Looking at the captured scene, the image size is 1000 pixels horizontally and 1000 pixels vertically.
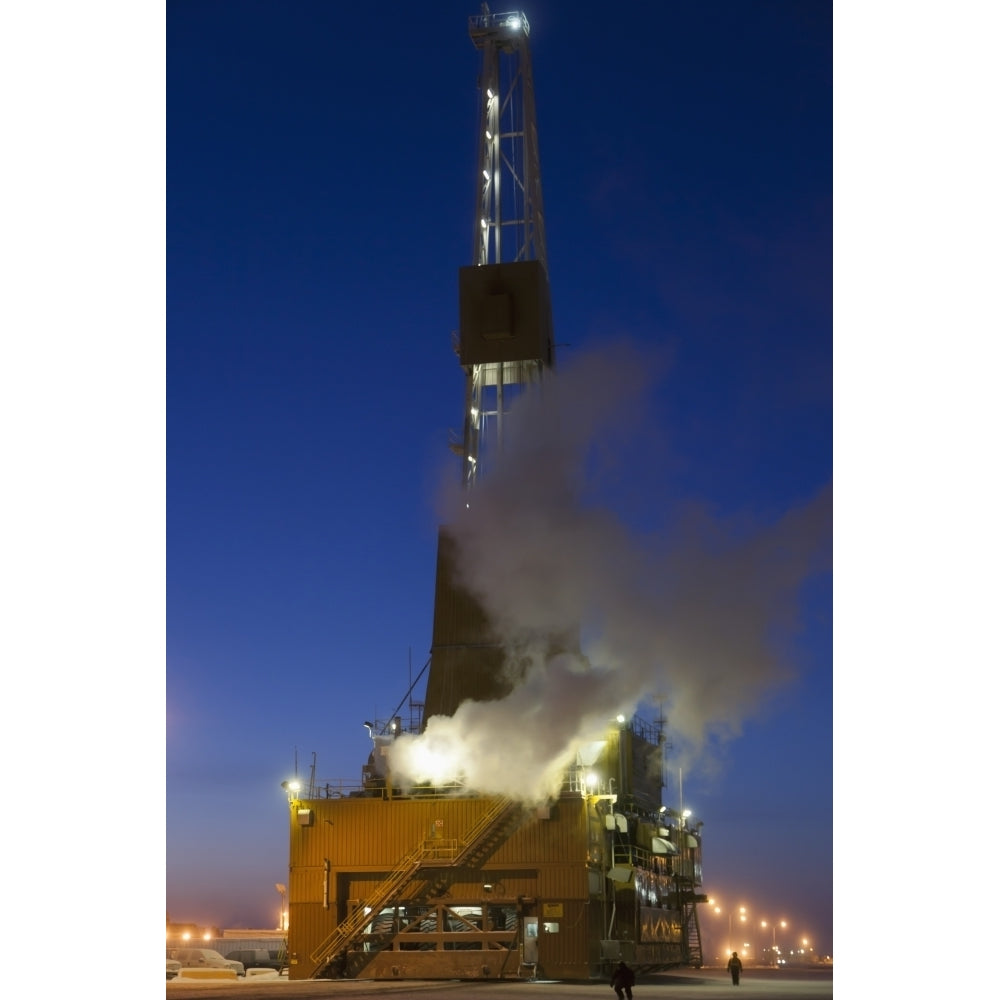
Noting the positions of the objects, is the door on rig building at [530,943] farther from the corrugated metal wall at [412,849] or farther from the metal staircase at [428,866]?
the metal staircase at [428,866]

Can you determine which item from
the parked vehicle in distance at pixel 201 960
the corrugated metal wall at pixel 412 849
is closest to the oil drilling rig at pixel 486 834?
the corrugated metal wall at pixel 412 849

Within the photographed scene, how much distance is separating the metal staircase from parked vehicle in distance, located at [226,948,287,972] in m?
10.8

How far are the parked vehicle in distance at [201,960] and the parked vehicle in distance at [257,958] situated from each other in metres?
2.05

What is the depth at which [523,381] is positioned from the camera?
38375 millimetres

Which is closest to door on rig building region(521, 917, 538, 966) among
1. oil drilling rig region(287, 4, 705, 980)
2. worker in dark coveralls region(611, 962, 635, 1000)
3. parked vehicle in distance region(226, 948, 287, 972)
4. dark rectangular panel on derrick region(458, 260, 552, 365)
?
oil drilling rig region(287, 4, 705, 980)

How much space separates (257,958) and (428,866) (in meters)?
15.6

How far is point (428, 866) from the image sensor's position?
30984 mm

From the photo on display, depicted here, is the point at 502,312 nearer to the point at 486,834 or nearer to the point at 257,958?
the point at 486,834

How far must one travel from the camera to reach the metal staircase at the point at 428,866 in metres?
30.6

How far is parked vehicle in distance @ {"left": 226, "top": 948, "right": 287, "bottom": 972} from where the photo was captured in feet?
139

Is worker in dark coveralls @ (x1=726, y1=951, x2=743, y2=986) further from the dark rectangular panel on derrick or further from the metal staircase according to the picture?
the dark rectangular panel on derrick
